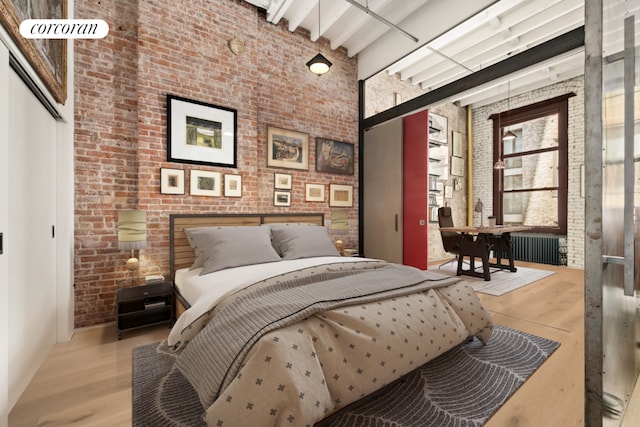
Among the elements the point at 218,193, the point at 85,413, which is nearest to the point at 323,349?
the point at 85,413

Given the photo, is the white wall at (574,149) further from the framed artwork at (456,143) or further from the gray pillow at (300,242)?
the gray pillow at (300,242)

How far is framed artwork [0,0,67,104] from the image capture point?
1490 millimetres

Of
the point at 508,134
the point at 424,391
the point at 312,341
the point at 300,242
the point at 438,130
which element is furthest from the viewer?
the point at 438,130

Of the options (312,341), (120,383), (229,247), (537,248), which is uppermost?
(229,247)

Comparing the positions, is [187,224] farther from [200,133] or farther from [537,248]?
[537,248]

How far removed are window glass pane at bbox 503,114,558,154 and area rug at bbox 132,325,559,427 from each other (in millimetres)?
5516

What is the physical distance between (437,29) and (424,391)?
4.00 metres

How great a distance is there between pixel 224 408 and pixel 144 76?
10.9 feet

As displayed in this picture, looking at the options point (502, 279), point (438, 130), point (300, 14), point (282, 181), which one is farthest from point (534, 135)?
point (282, 181)

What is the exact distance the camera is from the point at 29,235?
201cm

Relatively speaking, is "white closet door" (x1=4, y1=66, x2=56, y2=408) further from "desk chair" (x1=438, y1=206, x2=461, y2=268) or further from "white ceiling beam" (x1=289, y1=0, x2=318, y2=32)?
"desk chair" (x1=438, y1=206, x2=461, y2=268)

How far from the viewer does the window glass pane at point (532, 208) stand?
20.0ft

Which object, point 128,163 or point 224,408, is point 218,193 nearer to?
point 128,163

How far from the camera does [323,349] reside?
56.3 inches
